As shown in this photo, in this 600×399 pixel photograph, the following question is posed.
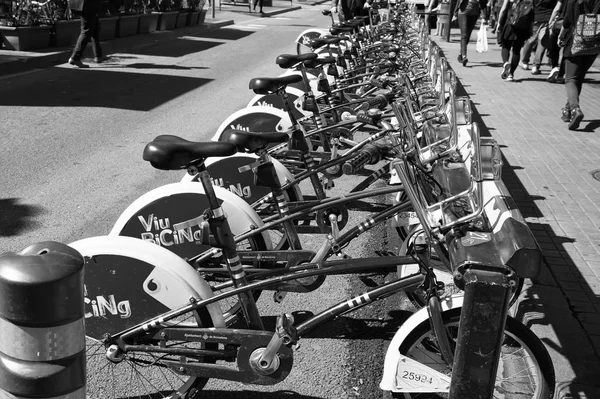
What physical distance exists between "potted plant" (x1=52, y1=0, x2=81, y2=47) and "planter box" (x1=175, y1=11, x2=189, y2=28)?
6.58m

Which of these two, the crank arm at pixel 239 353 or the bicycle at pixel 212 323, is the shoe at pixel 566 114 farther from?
the crank arm at pixel 239 353

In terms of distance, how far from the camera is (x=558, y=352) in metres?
3.60

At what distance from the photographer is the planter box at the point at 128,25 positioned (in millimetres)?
18031

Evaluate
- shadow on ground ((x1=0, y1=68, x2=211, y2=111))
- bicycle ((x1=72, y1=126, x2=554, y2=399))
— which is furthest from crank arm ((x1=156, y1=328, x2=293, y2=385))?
shadow on ground ((x1=0, y1=68, x2=211, y2=111))

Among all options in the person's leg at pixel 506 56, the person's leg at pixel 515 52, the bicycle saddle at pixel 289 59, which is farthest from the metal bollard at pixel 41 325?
the person's leg at pixel 506 56

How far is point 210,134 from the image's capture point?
8.32 metres

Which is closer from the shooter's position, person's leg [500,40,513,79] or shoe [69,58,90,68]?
shoe [69,58,90,68]

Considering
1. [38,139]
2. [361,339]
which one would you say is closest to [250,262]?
[361,339]

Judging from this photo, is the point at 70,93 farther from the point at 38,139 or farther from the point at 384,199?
the point at 384,199

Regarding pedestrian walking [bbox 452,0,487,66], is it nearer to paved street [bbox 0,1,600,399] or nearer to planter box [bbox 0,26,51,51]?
paved street [bbox 0,1,600,399]

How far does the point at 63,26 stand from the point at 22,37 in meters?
1.58

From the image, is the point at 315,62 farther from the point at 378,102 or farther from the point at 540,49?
the point at 540,49

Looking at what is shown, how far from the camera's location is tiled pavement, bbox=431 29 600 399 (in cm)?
371

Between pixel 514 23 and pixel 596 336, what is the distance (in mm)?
9575
